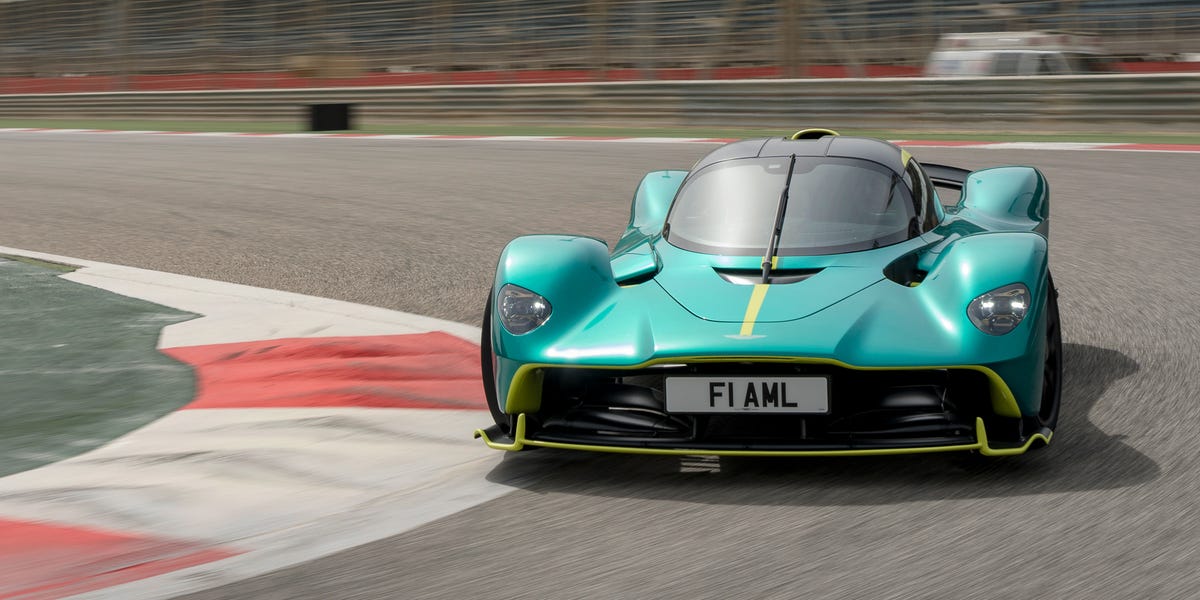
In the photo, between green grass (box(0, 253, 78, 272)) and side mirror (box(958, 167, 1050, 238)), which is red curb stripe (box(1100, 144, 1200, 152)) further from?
green grass (box(0, 253, 78, 272))

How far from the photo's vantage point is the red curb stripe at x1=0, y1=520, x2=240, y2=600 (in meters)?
3.20

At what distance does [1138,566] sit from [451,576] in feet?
5.18

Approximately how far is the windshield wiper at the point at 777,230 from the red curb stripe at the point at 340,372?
119cm

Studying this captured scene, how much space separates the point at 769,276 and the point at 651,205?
1.51 meters

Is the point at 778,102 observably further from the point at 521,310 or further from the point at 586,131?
the point at 521,310

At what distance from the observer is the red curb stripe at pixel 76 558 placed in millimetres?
3203

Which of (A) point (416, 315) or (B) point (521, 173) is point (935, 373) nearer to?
(A) point (416, 315)

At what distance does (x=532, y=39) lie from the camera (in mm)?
28969

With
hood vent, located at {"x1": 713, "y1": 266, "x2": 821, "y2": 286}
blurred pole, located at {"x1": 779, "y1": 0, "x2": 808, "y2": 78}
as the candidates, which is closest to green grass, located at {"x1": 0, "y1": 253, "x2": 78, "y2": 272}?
hood vent, located at {"x1": 713, "y1": 266, "x2": 821, "y2": 286}

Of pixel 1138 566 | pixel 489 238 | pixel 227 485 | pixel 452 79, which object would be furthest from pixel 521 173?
pixel 452 79

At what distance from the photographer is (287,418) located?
4660mm

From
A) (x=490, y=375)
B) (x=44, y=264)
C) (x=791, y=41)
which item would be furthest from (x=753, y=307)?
(x=791, y=41)

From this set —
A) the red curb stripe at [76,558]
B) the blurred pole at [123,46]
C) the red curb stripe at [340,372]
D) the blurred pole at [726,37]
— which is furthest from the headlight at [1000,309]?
the blurred pole at [123,46]

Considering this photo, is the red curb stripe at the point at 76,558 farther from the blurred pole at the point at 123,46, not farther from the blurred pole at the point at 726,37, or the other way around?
the blurred pole at the point at 123,46
